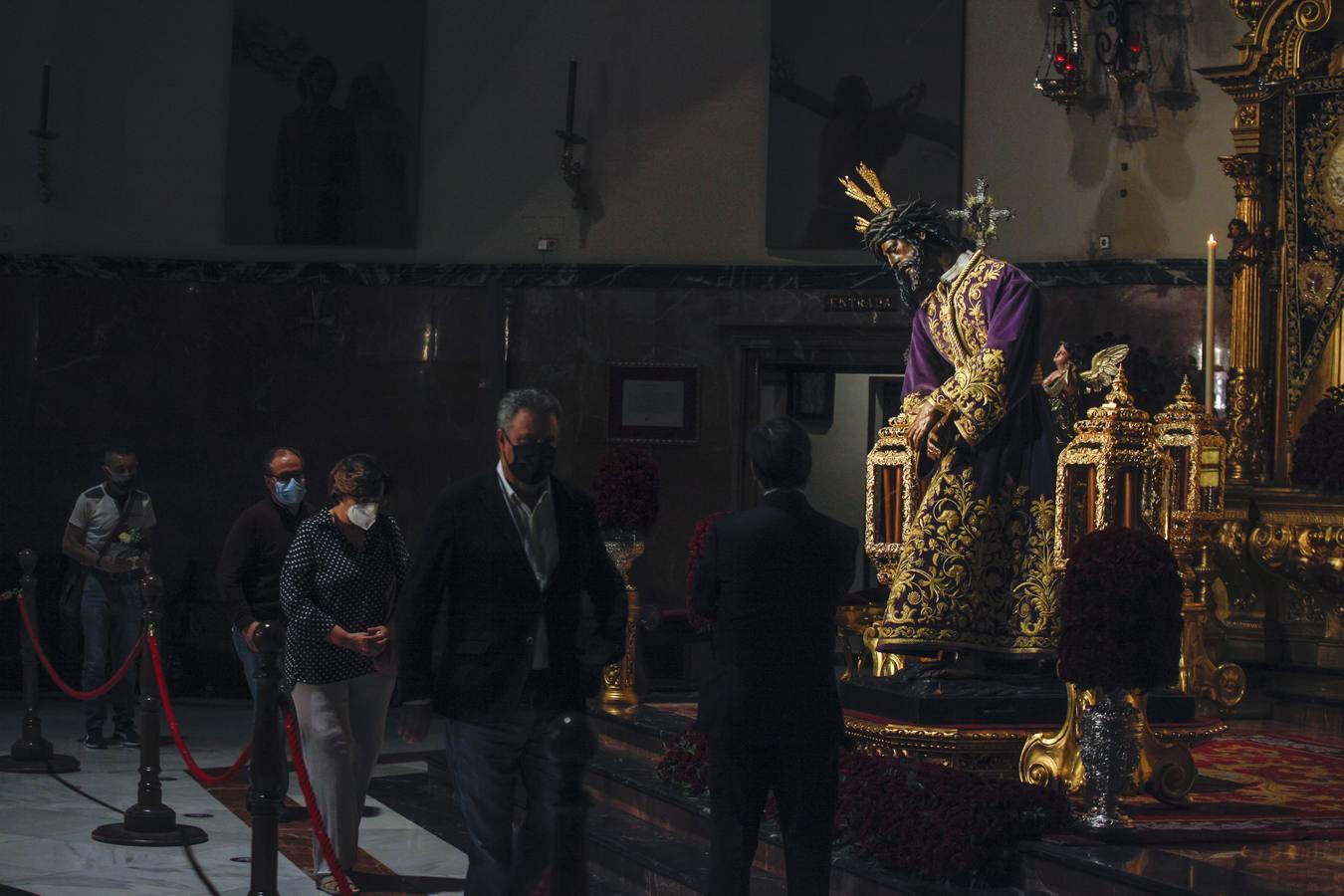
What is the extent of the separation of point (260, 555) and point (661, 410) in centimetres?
478

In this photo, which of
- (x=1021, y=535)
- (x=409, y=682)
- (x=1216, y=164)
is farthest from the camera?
(x=1216, y=164)

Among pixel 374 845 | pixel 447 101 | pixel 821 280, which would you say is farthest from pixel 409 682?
pixel 447 101

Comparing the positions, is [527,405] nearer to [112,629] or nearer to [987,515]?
[987,515]

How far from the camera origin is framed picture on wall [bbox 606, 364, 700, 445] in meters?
12.2

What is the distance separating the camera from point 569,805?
11.0 feet

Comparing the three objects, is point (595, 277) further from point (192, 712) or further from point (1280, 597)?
point (1280, 597)

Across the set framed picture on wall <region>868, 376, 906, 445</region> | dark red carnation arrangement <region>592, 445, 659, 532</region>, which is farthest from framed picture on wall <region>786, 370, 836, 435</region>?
dark red carnation arrangement <region>592, 445, 659, 532</region>

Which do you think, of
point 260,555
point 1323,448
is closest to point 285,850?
point 260,555

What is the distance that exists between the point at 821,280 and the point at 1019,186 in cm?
141

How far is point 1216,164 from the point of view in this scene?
11.0m

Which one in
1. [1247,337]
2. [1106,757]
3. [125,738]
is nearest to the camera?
[1106,757]

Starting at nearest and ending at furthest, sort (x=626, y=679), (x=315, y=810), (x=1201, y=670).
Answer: (x=315, y=810) → (x=1201, y=670) → (x=626, y=679)

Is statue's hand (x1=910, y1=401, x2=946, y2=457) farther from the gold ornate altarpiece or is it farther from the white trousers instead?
the gold ornate altarpiece

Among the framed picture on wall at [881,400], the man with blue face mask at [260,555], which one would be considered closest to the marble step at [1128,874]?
the man with blue face mask at [260,555]
